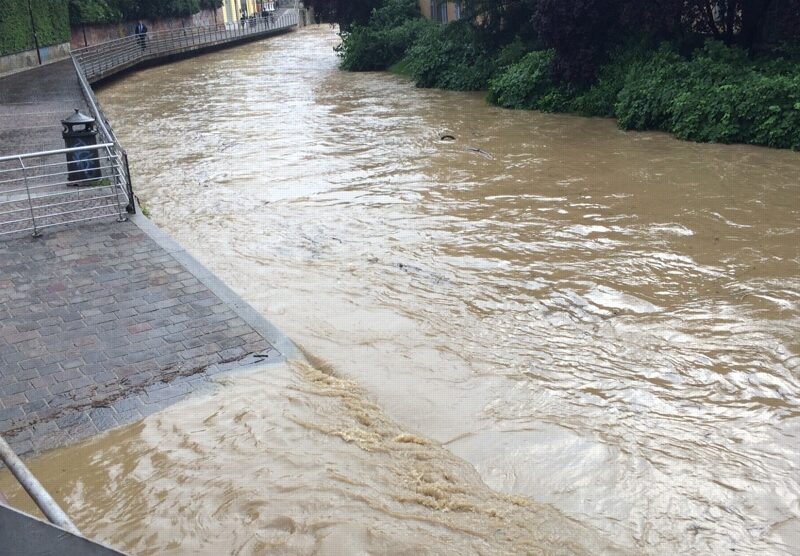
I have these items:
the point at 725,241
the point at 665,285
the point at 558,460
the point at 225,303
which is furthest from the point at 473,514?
the point at 725,241

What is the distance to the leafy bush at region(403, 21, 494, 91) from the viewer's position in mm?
25353

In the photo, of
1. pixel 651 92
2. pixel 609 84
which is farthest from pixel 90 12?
pixel 651 92

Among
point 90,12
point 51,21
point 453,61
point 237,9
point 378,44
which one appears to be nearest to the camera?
point 453,61

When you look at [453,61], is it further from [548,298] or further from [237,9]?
[237,9]

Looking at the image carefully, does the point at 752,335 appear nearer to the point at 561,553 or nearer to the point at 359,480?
the point at 561,553

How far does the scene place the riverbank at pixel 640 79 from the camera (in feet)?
51.0

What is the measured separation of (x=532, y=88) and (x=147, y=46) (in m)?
26.9

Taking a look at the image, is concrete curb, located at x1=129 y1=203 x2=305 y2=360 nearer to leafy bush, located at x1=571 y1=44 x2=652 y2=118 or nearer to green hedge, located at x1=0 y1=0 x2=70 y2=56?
leafy bush, located at x1=571 y1=44 x2=652 y2=118

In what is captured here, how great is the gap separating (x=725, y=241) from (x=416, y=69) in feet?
61.1

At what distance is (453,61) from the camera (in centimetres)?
2658

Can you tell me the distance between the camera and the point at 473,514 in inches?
194

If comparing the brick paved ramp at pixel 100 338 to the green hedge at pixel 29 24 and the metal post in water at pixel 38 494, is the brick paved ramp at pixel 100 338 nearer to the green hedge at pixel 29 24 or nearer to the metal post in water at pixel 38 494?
the metal post in water at pixel 38 494

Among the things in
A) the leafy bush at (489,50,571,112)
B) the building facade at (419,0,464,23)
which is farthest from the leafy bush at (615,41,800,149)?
the building facade at (419,0,464,23)

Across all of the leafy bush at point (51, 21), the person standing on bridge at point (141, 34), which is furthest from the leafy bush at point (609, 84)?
the person standing on bridge at point (141, 34)
